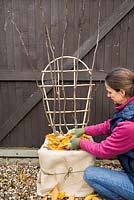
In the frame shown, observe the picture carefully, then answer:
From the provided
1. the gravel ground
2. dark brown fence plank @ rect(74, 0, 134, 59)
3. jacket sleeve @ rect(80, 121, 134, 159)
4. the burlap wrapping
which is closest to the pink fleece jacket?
jacket sleeve @ rect(80, 121, 134, 159)

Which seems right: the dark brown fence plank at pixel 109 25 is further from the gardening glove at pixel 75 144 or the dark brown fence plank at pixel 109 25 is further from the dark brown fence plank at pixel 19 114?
the gardening glove at pixel 75 144

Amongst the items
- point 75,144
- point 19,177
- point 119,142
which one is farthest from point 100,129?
point 19,177

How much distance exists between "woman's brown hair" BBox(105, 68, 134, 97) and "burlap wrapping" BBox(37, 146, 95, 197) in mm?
583

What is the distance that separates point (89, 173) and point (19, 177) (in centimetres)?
82

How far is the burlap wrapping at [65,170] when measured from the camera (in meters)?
2.25

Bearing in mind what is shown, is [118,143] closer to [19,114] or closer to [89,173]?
[89,173]

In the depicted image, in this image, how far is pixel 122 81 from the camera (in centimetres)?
200

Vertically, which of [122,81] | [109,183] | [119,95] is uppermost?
[122,81]

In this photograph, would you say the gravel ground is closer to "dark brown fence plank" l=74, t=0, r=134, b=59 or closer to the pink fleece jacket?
the pink fleece jacket

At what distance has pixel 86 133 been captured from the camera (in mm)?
2443

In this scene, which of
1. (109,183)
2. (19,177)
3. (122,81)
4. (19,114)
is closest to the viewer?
(122,81)

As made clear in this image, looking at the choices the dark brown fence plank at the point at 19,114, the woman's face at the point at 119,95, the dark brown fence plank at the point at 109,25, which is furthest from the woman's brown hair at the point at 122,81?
the dark brown fence plank at the point at 19,114

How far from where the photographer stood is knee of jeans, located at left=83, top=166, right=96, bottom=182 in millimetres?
2252

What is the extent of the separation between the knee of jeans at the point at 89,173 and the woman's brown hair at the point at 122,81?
661mm
